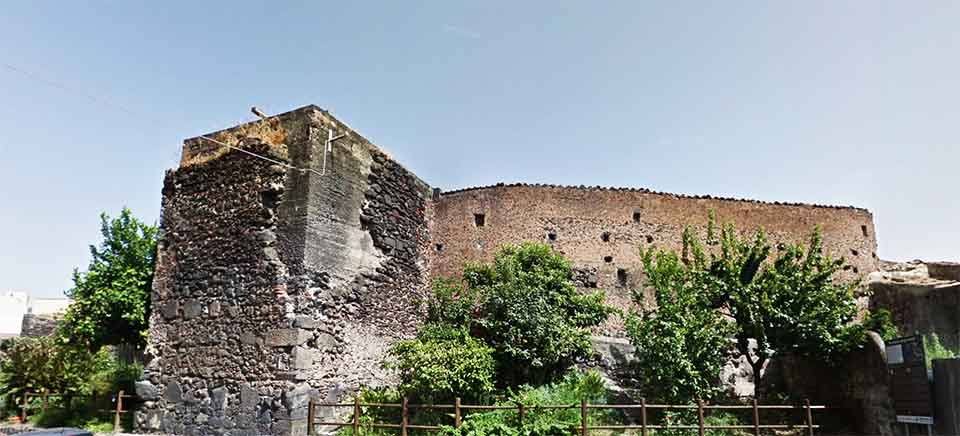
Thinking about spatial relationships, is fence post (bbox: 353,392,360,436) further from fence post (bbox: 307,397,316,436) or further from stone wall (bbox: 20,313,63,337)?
stone wall (bbox: 20,313,63,337)

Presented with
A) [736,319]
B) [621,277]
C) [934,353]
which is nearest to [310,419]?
[736,319]

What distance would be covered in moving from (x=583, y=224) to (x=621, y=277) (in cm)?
190

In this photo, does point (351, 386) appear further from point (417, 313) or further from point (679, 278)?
point (679, 278)

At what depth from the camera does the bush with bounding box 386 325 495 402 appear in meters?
12.0

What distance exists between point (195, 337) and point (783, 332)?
11.3 metres

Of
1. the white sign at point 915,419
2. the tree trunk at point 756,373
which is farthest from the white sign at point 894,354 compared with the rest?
the tree trunk at point 756,373

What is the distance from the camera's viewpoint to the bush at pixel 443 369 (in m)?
12.0

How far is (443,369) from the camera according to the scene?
12000 millimetres

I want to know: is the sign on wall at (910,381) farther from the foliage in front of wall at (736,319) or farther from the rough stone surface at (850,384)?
the foliage in front of wall at (736,319)

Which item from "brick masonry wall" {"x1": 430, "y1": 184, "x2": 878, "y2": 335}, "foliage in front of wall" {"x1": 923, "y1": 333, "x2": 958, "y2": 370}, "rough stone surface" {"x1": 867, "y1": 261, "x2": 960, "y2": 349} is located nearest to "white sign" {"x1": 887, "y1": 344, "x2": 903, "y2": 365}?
"foliage in front of wall" {"x1": 923, "y1": 333, "x2": 958, "y2": 370}

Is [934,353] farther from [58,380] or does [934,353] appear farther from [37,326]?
[37,326]

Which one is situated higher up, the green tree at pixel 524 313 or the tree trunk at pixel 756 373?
the green tree at pixel 524 313

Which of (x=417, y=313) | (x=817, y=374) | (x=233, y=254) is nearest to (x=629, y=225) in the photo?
(x=817, y=374)

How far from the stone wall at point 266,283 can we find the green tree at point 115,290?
2.12 m
